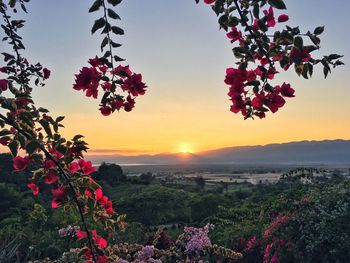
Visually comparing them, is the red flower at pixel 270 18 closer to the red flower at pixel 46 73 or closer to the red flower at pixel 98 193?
the red flower at pixel 98 193

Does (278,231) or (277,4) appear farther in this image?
(278,231)

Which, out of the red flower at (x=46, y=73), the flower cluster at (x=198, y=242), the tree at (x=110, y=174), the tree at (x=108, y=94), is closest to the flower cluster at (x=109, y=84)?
the tree at (x=108, y=94)

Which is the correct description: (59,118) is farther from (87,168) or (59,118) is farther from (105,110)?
(87,168)

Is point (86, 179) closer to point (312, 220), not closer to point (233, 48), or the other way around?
point (233, 48)

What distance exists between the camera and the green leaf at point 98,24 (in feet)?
6.24

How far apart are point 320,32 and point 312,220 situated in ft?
18.7

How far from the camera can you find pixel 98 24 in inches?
75.5

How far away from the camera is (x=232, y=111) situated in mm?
1879

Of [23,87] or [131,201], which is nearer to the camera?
[23,87]

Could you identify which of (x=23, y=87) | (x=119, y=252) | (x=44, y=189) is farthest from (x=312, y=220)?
(x=44, y=189)

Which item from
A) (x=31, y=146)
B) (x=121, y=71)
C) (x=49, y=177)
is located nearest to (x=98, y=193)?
(x=49, y=177)

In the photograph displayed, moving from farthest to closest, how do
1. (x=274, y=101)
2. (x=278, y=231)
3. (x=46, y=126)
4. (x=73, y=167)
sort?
(x=278, y=231) → (x=73, y=167) → (x=46, y=126) → (x=274, y=101)

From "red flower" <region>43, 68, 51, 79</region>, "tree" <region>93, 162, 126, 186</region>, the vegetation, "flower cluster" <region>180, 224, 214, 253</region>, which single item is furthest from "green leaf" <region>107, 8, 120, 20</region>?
"tree" <region>93, 162, 126, 186</region>

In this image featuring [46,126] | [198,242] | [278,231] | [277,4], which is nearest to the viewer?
[277,4]
